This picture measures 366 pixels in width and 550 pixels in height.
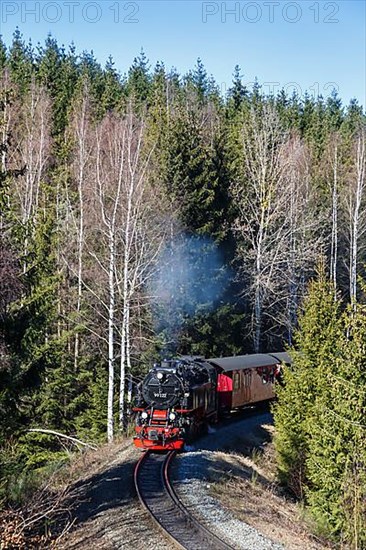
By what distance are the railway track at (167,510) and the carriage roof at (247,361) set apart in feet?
28.7

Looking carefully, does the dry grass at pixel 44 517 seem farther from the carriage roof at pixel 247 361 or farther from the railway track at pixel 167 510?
the carriage roof at pixel 247 361

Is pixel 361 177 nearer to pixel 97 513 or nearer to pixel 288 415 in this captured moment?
pixel 288 415

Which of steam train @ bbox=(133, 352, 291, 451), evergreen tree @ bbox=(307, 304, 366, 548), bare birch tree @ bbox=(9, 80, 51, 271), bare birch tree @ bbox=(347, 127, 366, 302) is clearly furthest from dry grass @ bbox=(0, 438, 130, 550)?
bare birch tree @ bbox=(347, 127, 366, 302)

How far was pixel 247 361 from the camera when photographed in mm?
30266

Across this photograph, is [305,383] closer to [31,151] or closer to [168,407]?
[168,407]

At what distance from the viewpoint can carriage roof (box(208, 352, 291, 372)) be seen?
27.5 metres

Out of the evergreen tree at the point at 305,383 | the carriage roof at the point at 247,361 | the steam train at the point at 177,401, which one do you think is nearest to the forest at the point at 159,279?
the evergreen tree at the point at 305,383

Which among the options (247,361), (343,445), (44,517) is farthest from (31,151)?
(44,517)

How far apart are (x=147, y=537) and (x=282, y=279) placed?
28.4 metres

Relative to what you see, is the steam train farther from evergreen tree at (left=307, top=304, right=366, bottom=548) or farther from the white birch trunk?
the white birch trunk

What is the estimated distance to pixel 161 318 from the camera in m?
31.5

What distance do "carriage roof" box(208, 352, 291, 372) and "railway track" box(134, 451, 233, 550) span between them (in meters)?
8.76

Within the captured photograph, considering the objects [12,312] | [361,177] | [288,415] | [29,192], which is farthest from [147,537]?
[361,177]

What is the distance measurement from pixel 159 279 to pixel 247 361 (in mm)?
5874
